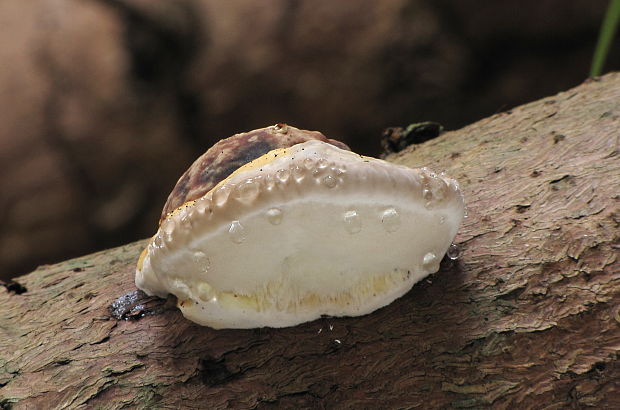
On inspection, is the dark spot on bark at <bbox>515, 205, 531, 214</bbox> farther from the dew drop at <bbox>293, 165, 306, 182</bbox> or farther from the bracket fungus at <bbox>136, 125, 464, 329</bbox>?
the dew drop at <bbox>293, 165, 306, 182</bbox>

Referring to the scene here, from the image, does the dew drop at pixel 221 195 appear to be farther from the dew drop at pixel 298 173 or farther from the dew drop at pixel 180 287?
the dew drop at pixel 180 287

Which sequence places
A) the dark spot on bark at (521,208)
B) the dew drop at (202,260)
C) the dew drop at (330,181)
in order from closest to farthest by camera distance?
the dew drop at (330,181), the dew drop at (202,260), the dark spot on bark at (521,208)

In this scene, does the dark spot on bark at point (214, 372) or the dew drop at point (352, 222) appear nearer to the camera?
the dew drop at point (352, 222)

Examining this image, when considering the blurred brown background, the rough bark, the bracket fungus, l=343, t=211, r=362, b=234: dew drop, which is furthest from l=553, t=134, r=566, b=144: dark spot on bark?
the blurred brown background

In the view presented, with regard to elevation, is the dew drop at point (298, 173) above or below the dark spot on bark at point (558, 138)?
above

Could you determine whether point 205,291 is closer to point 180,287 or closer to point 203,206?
point 180,287

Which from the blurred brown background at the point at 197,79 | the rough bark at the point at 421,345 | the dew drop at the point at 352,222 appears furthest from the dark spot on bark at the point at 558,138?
the blurred brown background at the point at 197,79

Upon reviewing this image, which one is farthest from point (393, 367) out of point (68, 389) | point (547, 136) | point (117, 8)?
point (117, 8)
